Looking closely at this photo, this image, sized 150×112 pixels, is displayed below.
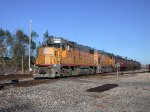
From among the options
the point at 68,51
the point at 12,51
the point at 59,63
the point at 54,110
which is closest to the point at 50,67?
the point at 59,63

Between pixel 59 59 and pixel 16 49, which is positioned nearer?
pixel 59 59

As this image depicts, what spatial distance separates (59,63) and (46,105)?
1703 cm

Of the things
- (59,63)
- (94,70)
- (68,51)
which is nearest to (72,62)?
(68,51)

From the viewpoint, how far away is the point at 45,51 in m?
29.2

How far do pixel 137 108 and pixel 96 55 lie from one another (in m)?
34.6

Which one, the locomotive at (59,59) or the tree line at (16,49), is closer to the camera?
the locomotive at (59,59)

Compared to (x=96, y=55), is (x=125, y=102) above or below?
below

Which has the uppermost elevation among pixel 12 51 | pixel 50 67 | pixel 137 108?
pixel 12 51

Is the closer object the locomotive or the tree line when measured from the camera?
the locomotive

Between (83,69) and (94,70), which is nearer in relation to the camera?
(83,69)

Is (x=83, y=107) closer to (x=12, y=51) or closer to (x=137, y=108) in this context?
(x=137, y=108)

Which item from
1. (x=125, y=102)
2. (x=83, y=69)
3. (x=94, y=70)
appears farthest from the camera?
(x=94, y=70)

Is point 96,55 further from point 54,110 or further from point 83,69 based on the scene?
point 54,110

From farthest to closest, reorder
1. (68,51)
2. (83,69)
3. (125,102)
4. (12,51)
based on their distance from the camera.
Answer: (12,51) < (83,69) < (68,51) < (125,102)
